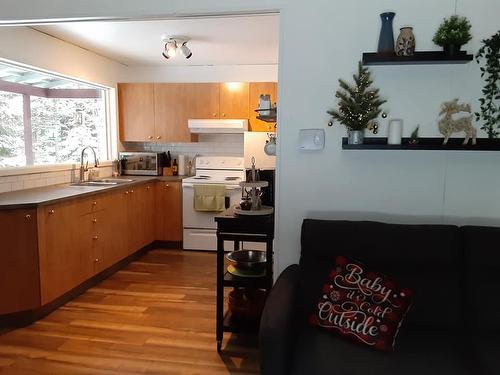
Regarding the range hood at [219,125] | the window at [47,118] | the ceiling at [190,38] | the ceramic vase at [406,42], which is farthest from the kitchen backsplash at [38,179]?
the ceramic vase at [406,42]

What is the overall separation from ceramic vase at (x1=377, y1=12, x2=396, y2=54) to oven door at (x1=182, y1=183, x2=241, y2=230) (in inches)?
110

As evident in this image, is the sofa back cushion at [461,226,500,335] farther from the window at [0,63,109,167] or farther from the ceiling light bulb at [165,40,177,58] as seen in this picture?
the window at [0,63,109,167]

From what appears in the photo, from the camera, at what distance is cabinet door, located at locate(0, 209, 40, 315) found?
265cm

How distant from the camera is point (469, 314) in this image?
5.81ft

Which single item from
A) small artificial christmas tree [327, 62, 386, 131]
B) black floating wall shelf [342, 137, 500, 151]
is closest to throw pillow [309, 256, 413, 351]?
black floating wall shelf [342, 137, 500, 151]

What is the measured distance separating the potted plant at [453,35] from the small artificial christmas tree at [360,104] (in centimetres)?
38

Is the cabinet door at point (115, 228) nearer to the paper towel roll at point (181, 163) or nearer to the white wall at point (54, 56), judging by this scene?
the paper towel roll at point (181, 163)

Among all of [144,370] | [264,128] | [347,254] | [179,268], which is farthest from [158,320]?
[264,128]

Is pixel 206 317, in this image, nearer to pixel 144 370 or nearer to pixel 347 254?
pixel 144 370

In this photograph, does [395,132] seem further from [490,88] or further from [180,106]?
[180,106]

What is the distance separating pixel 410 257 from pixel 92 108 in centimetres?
421

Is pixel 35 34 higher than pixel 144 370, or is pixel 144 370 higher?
pixel 35 34

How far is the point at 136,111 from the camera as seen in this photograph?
5.00 m

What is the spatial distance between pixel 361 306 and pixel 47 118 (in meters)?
3.74
